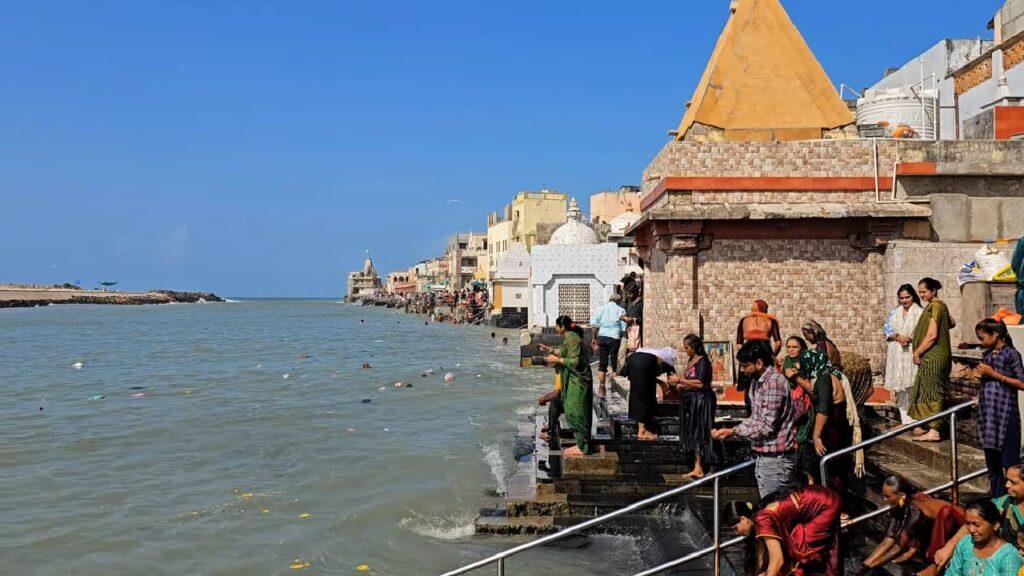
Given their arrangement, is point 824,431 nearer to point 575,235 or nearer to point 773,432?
point 773,432

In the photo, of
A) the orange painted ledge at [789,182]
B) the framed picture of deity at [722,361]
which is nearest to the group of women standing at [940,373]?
the framed picture of deity at [722,361]

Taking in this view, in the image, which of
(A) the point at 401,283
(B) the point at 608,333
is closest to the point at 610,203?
(B) the point at 608,333

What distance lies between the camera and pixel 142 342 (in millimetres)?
42000

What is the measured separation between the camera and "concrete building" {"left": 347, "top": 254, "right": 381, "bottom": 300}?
15262cm

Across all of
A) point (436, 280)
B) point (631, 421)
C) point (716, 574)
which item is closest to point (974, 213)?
point (631, 421)

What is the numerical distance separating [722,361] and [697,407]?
298 centimetres

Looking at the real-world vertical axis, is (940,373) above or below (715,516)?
above

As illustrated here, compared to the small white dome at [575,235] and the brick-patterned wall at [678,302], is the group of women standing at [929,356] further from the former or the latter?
the small white dome at [575,235]

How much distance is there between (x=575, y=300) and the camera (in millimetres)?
33094

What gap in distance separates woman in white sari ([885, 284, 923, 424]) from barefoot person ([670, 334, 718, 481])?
6.76ft

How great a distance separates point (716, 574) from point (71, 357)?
33.4m

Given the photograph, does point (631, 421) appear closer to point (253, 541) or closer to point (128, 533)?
point (253, 541)

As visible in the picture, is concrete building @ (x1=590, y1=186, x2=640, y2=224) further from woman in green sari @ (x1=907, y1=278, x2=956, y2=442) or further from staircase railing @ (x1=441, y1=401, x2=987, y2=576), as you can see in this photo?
staircase railing @ (x1=441, y1=401, x2=987, y2=576)

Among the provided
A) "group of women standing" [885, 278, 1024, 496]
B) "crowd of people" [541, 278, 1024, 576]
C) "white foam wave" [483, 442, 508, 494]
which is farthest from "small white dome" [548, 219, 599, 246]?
"group of women standing" [885, 278, 1024, 496]
